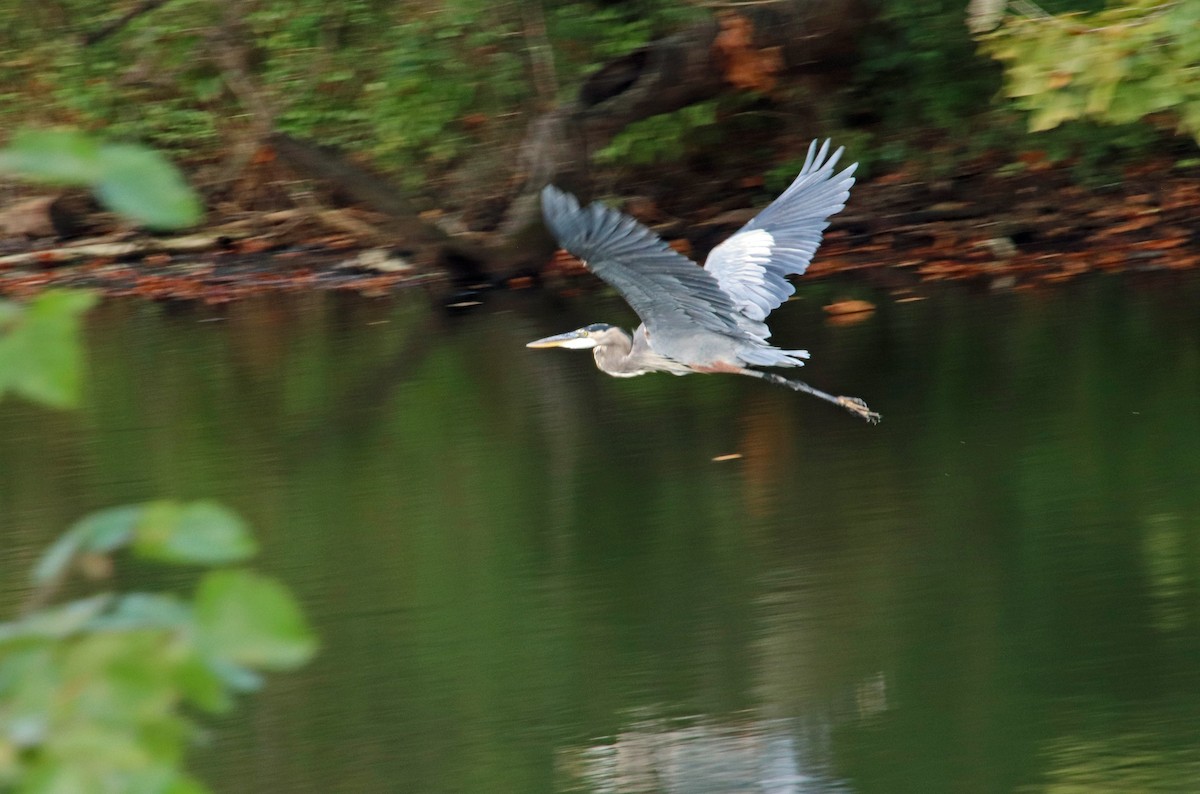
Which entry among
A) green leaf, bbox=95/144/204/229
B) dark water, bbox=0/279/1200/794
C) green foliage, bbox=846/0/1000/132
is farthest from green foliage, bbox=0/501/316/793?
green foliage, bbox=846/0/1000/132

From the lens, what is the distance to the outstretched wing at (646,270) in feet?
16.0

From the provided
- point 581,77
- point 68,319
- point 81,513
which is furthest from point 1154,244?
point 68,319

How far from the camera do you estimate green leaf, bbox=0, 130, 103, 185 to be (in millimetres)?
1186

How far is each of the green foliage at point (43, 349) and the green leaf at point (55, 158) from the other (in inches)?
4.0

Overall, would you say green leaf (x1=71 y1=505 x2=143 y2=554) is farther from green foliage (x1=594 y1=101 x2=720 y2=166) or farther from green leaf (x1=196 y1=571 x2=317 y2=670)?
green foliage (x1=594 y1=101 x2=720 y2=166)

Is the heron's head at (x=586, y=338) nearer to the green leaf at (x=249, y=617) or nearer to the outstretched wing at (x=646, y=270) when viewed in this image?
the outstretched wing at (x=646, y=270)

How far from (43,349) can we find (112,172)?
15 cm

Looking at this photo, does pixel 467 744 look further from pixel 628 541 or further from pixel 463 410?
pixel 463 410

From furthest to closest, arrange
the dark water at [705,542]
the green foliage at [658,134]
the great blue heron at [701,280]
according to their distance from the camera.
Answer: the green foliage at [658,134]
the great blue heron at [701,280]
the dark water at [705,542]

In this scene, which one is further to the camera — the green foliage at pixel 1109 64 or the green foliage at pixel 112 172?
the green foliage at pixel 1109 64

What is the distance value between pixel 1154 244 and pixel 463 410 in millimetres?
5235

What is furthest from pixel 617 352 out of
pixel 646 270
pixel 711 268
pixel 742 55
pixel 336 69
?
pixel 336 69

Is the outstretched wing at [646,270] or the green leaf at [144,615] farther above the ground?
the green leaf at [144,615]

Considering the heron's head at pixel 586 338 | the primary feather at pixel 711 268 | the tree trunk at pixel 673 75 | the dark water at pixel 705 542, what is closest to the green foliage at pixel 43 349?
the dark water at pixel 705 542
